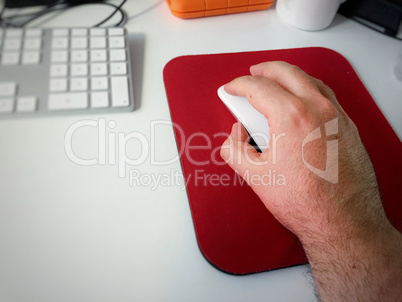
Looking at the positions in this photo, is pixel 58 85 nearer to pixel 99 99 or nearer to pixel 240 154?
pixel 99 99

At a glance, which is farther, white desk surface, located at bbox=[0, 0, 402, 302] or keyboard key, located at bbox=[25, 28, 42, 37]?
keyboard key, located at bbox=[25, 28, 42, 37]

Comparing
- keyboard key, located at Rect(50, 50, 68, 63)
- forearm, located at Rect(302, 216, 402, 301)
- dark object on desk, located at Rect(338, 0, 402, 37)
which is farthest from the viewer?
dark object on desk, located at Rect(338, 0, 402, 37)

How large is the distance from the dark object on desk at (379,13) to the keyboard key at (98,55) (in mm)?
403

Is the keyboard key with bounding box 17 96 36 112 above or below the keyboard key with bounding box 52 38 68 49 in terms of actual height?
below

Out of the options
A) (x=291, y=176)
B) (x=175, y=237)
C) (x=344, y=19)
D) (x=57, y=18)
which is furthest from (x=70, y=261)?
(x=344, y=19)

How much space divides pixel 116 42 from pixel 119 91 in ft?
0.26

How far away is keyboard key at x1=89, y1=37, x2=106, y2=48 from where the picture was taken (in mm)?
468

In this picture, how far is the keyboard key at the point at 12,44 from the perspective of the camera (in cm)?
44

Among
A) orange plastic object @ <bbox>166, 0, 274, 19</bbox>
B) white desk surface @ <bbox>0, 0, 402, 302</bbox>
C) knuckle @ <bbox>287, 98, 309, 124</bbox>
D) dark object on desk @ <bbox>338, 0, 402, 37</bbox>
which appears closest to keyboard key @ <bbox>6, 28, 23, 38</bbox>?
white desk surface @ <bbox>0, 0, 402, 302</bbox>

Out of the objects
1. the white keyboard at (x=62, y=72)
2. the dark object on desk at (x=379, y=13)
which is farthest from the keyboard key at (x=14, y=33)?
the dark object on desk at (x=379, y=13)

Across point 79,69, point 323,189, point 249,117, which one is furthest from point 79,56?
point 323,189

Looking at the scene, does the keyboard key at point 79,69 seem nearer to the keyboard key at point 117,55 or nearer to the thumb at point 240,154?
the keyboard key at point 117,55

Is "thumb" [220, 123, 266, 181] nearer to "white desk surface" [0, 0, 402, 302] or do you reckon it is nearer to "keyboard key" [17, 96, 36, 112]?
"white desk surface" [0, 0, 402, 302]

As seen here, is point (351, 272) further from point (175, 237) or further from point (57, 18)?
point (57, 18)
